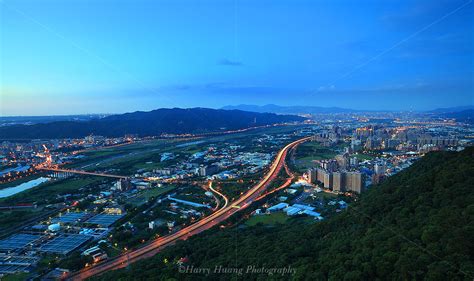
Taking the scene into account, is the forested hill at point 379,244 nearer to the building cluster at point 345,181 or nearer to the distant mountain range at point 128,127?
the building cluster at point 345,181

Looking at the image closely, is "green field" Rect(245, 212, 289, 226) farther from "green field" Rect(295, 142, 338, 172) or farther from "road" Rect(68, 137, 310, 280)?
"green field" Rect(295, 142, 338, 172)

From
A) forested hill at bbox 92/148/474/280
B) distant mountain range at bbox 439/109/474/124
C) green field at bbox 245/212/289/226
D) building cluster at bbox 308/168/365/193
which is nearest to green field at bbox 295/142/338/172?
building cluster at bbox 308/168/365/193

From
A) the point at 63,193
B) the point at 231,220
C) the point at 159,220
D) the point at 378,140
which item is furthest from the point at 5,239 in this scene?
the point at 378,140

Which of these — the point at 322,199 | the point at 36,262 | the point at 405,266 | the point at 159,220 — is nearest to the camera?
the point at 405,266

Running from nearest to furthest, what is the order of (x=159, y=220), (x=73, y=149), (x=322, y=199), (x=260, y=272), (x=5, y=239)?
(x=260, y=272) < (x=5, y=239) < (x=159, y=220) < (x=322, y=199) < (x=73, y=149)

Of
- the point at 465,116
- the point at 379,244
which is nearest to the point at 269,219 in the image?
the point at 379,244

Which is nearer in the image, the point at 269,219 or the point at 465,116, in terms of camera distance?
the point at 269,219

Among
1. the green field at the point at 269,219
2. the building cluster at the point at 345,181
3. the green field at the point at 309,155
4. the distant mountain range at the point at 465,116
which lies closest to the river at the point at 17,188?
the green field at the point at 269,219

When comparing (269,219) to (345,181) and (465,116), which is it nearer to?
(345,181)

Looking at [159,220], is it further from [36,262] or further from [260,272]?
[260,272]
